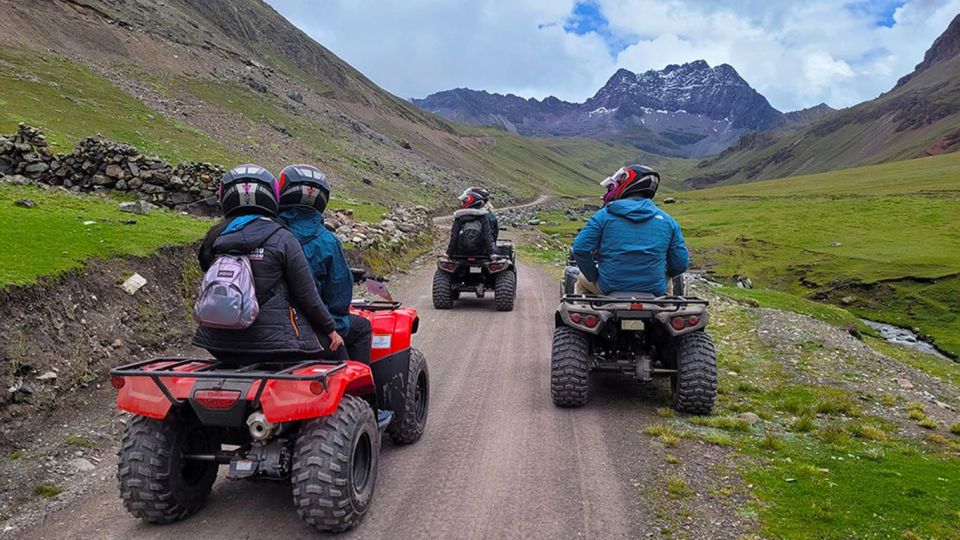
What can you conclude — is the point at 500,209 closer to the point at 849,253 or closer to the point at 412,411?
the point at 849,253

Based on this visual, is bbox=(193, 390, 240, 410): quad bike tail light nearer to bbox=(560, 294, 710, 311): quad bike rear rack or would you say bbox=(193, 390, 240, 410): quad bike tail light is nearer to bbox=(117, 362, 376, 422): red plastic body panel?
bbox=(117, 362, 376, 422): red plastic body panel

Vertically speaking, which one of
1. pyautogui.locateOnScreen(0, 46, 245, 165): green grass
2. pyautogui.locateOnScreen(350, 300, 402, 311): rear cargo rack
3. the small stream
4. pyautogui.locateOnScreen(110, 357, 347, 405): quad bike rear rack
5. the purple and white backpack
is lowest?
the small stream

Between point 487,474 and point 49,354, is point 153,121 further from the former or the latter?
point 487,474

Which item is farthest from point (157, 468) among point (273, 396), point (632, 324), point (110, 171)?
point (110, 171)

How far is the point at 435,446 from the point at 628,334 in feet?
9.79

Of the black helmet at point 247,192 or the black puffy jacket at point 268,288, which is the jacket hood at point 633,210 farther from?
the black helmet at point 247,192

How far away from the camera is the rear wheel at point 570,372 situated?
7.74m

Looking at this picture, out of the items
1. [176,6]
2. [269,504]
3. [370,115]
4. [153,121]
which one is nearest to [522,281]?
[269,504]

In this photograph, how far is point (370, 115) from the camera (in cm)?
11162

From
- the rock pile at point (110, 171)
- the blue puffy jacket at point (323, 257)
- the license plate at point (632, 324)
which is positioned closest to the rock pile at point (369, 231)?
the rock pile at point (110, 171)

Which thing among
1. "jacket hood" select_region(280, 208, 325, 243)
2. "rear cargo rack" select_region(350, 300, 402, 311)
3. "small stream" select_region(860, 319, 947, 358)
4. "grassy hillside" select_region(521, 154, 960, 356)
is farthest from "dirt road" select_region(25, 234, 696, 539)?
"small stream" select_region(860, 319, 947, 358)

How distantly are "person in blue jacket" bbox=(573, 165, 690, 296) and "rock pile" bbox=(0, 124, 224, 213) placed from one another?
13450mm

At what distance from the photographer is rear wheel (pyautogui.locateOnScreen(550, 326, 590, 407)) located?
305 inches

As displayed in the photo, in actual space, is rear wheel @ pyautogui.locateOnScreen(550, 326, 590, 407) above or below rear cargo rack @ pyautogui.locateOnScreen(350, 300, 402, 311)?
below
